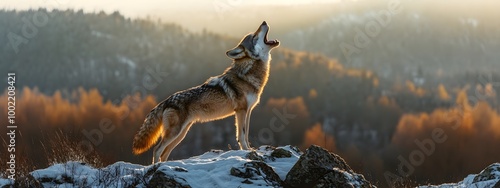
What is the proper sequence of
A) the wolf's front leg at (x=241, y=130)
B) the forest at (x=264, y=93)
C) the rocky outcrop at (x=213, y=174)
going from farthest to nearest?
the forest at (x=264, y=93), the wolf's front leg at (x=241, y=130), the rocky outcrop at (x=213, y=174)

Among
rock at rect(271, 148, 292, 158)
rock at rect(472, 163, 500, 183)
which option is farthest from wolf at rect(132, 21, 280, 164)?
rock at rect(472, 163, 500, 183)

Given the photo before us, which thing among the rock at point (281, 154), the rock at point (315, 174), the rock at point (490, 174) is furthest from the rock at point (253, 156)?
the rock at point (490, 174)

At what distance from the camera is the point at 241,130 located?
1074 centimetres

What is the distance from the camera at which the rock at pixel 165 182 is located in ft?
27.4

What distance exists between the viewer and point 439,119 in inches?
3659

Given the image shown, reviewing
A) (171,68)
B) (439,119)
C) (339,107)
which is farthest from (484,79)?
(171,68)

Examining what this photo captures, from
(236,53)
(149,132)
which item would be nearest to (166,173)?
(149,132)

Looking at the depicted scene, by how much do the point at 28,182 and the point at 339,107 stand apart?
360 ft

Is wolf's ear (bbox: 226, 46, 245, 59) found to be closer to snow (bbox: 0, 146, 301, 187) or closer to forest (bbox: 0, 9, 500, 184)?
snow (bbox: 0, 146, 301, 187)


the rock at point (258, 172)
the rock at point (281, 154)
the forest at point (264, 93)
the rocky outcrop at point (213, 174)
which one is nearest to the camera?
the rocky outcrop at point (213, 174)

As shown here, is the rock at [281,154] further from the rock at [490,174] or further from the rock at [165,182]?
the rock at [490,174]

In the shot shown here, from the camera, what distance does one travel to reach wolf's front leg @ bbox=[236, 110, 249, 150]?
10.6m

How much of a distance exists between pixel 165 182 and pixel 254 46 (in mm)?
3957

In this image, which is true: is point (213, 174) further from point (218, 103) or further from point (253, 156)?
point (218, 103)
